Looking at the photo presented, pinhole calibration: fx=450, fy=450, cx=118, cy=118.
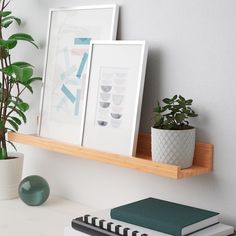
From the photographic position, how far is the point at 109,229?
1.00m

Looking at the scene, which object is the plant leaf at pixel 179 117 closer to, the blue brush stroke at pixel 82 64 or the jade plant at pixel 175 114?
the jade plant at pixel 175 114

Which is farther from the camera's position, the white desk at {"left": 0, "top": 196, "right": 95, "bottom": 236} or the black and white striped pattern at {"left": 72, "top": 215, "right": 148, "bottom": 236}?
the white desk at {"left": 0, "top": 196, "right": 95, "bottom": 236}

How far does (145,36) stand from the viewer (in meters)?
1.24

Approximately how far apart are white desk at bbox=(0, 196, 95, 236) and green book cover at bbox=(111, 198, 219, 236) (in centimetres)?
22

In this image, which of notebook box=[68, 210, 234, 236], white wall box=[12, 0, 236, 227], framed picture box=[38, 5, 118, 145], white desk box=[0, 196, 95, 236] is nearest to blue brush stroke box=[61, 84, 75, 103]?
framed picture box=[38, 5, 118, 145]

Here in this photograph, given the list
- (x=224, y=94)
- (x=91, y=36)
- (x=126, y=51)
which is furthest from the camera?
(x=91, y=36)

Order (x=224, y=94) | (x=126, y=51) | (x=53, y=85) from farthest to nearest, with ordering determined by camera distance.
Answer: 1. (x=53, y=85)
2. (x=126, y=51)
3. (x=224, y=94)

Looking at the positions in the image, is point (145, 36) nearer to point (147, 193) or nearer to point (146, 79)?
point (146, 79)

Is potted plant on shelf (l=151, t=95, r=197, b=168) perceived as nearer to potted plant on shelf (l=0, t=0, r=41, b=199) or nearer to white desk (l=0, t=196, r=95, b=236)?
white desk (l=0, t=196, r=95, b=236)

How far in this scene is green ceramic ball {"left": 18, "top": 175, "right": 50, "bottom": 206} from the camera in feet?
4.49

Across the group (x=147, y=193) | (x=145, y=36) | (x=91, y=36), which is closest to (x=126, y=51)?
Result: (x=145, y=36)

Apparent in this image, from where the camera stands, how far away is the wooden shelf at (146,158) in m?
1.06

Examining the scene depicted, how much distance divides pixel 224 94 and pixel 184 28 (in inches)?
8.1

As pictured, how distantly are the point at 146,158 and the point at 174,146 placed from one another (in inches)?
5.3
